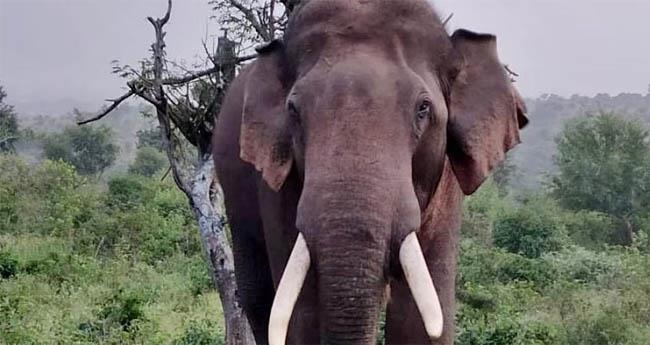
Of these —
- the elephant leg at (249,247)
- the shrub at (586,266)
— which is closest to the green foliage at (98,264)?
the elephant leg at (249,247)

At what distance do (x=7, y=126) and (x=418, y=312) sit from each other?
1377 inches

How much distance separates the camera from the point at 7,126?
36.2m

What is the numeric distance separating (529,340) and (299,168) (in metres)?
6.82

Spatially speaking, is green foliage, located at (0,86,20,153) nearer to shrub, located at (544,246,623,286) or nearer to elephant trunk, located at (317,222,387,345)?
shrub, located at (544,246,623,286)

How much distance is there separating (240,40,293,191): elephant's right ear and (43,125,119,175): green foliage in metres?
35.8

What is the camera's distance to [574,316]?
36.7ft

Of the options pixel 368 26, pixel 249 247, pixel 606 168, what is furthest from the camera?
pixel 606 168

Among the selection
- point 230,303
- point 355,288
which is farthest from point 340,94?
point 230,303

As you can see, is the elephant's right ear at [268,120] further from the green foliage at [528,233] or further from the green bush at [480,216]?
the green foliage at [528,233]

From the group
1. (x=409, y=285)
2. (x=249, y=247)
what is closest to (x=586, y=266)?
(x=249, y=247)

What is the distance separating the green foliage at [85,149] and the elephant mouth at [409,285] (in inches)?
1432

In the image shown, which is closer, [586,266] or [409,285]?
[409,285]

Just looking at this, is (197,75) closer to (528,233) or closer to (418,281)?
(418,281)

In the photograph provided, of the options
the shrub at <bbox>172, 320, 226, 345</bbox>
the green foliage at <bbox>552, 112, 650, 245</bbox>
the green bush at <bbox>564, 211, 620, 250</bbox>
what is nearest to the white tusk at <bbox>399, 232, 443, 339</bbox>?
the shrub at <bbox>172, 320, 226, 345</bbox>
